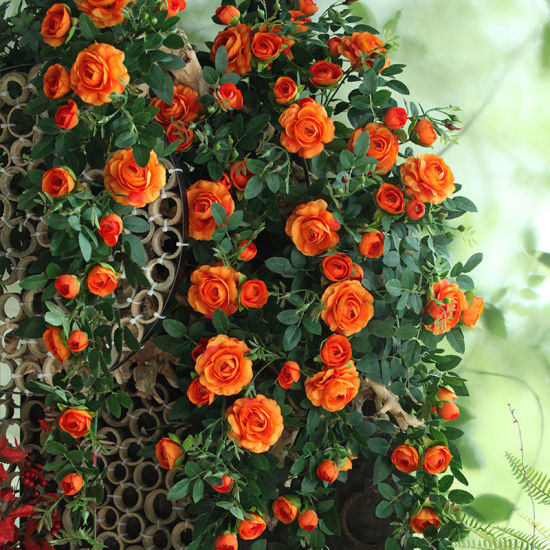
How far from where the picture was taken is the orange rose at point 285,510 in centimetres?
128

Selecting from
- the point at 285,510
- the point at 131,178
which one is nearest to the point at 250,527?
the point at 285,510

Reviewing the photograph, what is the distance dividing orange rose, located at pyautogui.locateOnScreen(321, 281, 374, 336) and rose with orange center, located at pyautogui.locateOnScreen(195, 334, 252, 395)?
0.18m

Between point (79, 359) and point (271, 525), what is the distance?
61cm

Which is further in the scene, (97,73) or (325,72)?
(325,72)

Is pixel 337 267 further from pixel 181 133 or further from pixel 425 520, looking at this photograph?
pixel 425 520

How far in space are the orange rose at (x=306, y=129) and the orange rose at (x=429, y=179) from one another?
0.59 ft

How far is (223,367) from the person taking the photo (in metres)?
1.17

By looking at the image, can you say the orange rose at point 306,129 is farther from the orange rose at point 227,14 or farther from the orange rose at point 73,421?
the orange rose at point 73,421

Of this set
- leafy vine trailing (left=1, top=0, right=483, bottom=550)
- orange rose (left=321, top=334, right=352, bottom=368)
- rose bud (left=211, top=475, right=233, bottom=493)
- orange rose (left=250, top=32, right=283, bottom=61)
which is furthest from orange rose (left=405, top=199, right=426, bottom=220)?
rose bud (left=211, top=475, right=233, bottom=493)

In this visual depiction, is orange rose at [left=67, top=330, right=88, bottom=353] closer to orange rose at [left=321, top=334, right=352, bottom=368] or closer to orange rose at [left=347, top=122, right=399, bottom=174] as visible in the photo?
orange rose at [left=321, top=334, right=352, bottom=368]

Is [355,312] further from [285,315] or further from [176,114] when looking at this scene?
[176,114]

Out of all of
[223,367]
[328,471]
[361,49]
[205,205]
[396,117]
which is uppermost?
[361,49]

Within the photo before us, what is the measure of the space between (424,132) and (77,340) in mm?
821

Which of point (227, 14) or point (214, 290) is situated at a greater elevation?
point (227, 14)
